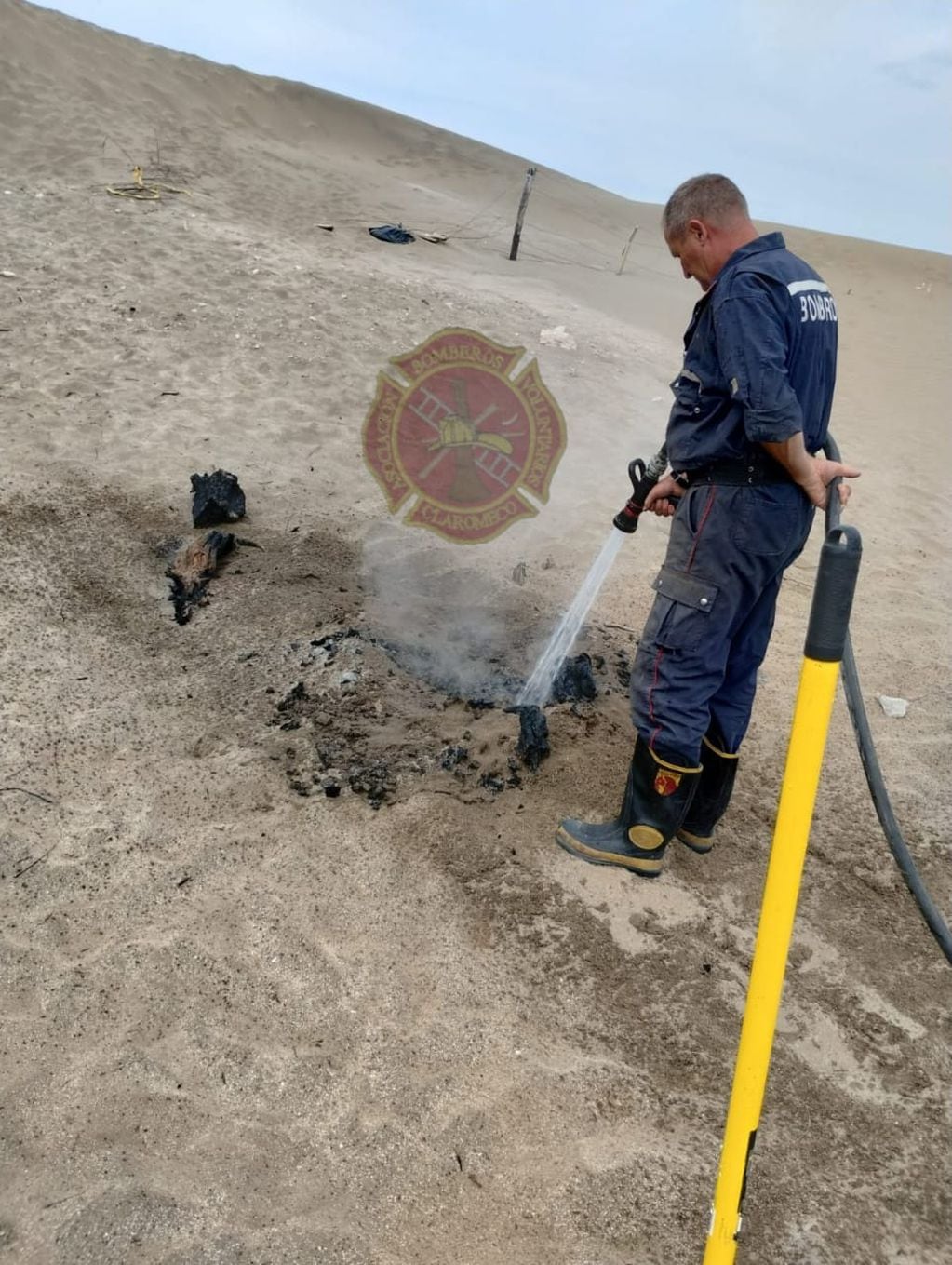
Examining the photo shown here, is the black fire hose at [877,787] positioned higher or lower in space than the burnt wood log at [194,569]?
higher

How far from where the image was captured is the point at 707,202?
2445 mm

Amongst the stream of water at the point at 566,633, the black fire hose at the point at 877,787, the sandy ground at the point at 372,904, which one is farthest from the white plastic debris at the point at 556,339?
the black fire hose at the point at 877,787

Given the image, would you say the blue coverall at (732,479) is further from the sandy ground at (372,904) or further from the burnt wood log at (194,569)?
the burnt wood log at (194,569)

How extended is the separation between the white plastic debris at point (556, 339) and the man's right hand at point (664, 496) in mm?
6708

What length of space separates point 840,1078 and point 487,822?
126 centimetres

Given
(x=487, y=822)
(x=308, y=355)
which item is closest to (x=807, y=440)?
(x=487, y=822)

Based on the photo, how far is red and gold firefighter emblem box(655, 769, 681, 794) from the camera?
2750 mm

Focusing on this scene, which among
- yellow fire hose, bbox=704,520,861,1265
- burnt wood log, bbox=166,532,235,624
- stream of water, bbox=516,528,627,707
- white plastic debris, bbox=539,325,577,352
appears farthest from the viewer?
white plastic debris, bbox=539,325,577,352

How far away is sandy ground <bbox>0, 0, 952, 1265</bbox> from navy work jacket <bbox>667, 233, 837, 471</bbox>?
4.51 feet

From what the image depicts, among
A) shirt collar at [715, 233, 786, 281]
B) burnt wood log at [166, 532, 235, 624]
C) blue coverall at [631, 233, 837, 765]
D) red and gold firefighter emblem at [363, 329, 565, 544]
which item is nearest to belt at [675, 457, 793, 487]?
blue coverall at [631, 233, 837, 765]

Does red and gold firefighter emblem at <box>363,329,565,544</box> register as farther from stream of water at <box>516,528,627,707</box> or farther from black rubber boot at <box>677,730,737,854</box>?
black rubber boot at <box>677,730,737,854</box>

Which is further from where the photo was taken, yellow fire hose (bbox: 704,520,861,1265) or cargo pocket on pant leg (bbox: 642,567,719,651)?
cargo pocket on pant leg (bbox: 642,567,719,651)

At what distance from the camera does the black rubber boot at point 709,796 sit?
299 centimetres

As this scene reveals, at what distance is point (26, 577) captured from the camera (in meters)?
4.09
